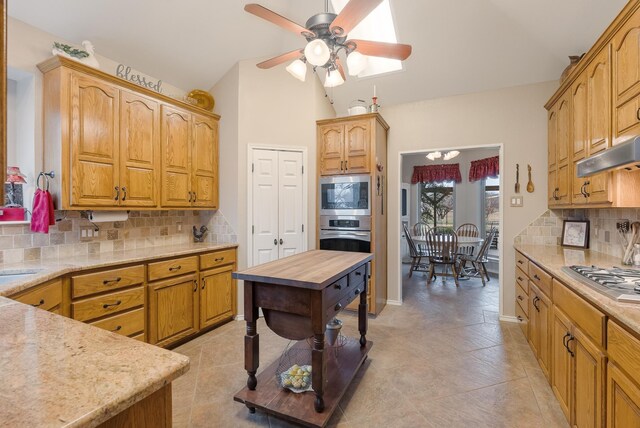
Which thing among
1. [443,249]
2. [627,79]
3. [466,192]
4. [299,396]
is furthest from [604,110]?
[466,192]

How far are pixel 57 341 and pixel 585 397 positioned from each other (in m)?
2.22

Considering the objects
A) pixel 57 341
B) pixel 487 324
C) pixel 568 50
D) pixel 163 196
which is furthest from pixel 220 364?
pixel 568 50

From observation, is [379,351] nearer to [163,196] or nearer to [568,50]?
[163,196]

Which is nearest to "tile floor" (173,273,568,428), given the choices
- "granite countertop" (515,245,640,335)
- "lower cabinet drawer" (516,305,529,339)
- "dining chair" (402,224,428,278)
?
"lower cabinet drawer" (516,305,529,339)

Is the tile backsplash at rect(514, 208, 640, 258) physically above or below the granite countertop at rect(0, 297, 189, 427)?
above

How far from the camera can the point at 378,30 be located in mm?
3564

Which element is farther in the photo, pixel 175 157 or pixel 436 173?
pixel 436 173

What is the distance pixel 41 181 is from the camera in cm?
Result: 237

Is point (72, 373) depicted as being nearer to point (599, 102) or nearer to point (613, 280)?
point (613, 280)

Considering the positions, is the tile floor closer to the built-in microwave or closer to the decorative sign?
the built-in microwave

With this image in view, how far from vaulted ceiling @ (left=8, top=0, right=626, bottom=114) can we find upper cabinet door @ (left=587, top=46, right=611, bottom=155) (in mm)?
597

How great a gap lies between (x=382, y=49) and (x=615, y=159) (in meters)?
1.42

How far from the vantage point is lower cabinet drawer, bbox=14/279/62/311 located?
170cm

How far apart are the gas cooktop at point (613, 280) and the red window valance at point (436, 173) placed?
5.23 metres
